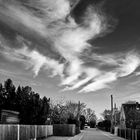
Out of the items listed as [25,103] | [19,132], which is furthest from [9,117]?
[19,132]

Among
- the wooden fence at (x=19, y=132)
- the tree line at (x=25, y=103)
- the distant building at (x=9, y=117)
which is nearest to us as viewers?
the wooden fence at (x=19, y=132)

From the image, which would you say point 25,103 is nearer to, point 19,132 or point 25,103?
point 25,103

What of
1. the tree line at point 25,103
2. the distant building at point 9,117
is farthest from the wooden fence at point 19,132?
the tree line at point 25,103

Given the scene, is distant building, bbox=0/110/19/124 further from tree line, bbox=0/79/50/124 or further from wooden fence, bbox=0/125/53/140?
wooden fence, bbox=0/125/53/140

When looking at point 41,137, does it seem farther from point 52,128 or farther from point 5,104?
point 5,104

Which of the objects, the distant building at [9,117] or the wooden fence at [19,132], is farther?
the distant building at [9,117]

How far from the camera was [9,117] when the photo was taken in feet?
131

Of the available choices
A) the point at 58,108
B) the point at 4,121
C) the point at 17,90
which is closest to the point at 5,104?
the point at 17,90

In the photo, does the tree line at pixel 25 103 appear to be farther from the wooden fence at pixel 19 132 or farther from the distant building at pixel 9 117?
the wooden fence at pixel 19 132

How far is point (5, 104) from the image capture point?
48.0 metres

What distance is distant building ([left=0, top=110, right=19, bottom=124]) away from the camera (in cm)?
3884

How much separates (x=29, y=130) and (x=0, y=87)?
1043 inches

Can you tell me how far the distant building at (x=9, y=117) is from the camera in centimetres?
3884

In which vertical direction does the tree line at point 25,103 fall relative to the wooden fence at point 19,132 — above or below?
above
